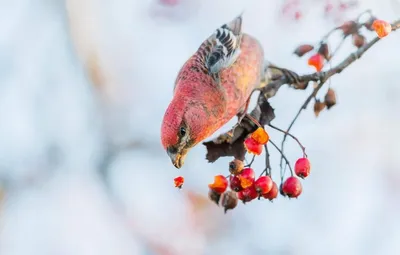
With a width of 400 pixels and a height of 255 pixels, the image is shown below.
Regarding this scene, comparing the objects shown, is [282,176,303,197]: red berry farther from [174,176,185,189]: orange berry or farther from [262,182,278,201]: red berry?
[174,176,185,189]: orange berry

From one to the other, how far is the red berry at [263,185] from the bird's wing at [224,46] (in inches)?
8.7

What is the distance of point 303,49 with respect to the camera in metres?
0.84

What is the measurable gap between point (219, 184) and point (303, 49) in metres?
0.26

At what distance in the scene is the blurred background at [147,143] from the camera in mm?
811

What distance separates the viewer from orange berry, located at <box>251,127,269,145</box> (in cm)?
73

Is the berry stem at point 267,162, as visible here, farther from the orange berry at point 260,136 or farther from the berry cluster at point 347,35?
the berry cluster at point 347,35

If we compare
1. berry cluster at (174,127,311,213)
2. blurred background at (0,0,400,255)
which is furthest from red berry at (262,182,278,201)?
blurred background at (0,0,400,255)

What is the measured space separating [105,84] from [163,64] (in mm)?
93

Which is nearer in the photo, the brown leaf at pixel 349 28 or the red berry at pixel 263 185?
the red berry at pixel 263 185

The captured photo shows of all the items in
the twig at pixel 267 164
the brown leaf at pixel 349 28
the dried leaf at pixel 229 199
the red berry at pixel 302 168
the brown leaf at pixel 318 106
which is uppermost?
the brown leaf at pixel 349 28

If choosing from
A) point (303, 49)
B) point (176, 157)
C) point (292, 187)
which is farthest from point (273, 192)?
point (303, 49)

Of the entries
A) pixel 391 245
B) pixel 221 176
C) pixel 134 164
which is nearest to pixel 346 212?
pixel 391 245

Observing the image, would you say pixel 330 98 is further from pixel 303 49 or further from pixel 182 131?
pixel 182 131

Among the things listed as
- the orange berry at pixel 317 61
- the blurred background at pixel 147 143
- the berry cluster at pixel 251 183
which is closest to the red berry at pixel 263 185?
the berry cluster at pixel 251 183
